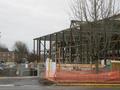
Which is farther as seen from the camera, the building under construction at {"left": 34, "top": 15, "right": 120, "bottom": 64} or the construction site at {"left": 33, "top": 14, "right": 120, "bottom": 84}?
the building under construction at {"left": 34, "top": 15, "right": 120, "bottom": 64}

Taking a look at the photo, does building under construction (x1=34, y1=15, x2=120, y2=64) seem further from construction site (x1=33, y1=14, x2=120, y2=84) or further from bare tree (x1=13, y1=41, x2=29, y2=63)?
bare tree (x1=13, y1=41, x2=29, y2=63)

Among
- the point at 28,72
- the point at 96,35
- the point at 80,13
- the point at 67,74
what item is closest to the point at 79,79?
the point at 67,74

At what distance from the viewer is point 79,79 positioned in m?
28.5

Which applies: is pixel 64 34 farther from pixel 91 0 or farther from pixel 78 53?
pixel 91 0

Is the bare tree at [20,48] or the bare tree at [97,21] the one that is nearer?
the bare tree at [97,21]

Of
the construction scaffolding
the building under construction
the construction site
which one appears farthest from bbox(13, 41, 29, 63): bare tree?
the construction site

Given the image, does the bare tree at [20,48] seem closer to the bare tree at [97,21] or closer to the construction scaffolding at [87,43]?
the construction scaffolding at [87,43]

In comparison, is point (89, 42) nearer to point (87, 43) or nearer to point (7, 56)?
point (87, 43)

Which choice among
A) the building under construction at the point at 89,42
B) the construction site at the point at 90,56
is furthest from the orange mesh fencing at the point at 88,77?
the building under construction at the point at 89,42

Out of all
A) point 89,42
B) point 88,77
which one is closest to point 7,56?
point 89,42

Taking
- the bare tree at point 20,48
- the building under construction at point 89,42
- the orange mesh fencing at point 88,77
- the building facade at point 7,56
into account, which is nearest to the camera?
the orange mesh fencing at point 88,77

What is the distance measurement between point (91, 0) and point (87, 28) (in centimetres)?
271

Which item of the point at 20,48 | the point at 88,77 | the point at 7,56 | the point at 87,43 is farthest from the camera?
the point at 7,56

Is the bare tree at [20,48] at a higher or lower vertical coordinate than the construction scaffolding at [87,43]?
higher
